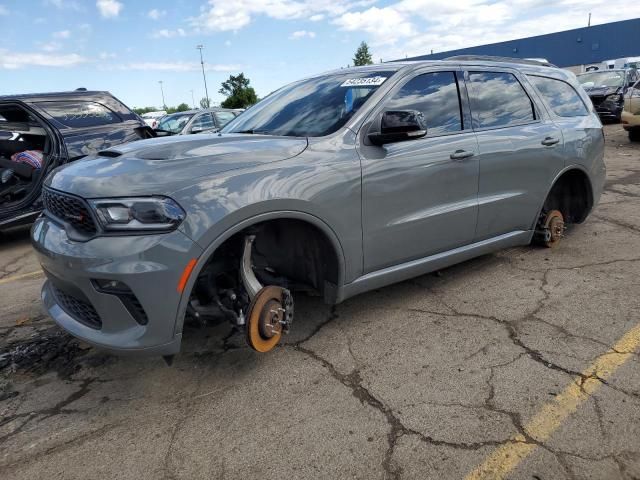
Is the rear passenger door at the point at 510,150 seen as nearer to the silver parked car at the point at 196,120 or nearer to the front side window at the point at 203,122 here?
the silver parked car at the point at 196,120

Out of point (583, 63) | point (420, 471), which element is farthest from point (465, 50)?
point (420, 471)

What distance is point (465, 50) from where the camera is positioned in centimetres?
5034

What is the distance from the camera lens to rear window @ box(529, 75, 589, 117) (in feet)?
14.5


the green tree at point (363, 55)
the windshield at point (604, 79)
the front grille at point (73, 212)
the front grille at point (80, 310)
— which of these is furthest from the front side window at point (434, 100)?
the green tree at point (363, 55)

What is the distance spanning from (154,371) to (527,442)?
2.07 m

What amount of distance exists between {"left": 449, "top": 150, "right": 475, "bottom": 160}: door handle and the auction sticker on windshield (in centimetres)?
72

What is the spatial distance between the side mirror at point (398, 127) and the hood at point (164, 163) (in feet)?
1.60

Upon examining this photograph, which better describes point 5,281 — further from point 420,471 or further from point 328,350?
point 420,471

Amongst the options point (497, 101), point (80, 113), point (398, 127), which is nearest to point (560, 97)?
point (497, 101)

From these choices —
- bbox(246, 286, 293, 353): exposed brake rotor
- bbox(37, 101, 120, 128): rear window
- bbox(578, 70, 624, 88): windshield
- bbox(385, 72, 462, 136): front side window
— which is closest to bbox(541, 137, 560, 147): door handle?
bbox(385, 72, 462, 136): front side window

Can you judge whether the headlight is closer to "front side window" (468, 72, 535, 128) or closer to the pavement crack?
"front side window" (468, 72, 535, 128)

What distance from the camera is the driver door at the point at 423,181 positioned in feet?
10.00

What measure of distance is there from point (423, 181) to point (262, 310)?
140cm

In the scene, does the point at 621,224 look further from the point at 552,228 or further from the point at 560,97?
the point at 560,97
